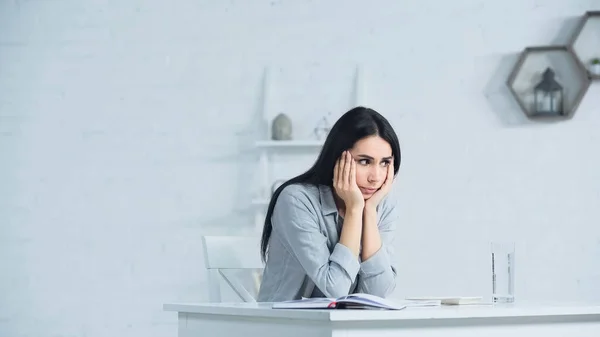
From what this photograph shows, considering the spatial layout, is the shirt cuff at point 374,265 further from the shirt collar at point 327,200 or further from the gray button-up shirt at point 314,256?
the shirt collar at point 327,200

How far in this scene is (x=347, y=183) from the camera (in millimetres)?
2342

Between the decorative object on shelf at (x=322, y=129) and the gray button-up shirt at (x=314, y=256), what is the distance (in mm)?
1269

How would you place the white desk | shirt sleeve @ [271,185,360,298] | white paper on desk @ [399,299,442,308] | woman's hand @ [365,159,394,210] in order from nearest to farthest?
the white desk
white paper on desk @ [399,299,442,308]
shirt sleeve @ [271,185,360,298]
woman's hand @ [365,159,394,210]

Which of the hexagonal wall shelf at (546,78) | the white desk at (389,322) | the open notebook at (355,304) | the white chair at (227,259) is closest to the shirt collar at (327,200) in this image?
the white chair at (227,259)

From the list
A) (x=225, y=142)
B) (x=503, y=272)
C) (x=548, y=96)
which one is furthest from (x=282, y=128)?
(x=503, y=272)

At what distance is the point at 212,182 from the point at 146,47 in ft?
2.07

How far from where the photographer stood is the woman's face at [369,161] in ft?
7.86

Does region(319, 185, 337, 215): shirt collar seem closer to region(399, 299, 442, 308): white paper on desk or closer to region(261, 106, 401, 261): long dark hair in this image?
region(261, 106, 401, 261): long dark hair

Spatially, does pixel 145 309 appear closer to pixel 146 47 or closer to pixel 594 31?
pixel 146 47

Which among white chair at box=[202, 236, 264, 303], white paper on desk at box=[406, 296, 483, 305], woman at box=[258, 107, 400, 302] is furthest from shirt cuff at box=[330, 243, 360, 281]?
white chair at box=[202, 236, 264, 303]

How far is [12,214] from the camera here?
12.7 ft

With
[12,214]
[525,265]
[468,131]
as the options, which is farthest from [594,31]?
[12,214]

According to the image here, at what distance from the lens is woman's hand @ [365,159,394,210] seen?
2.38 metres

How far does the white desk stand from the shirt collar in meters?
0.69
